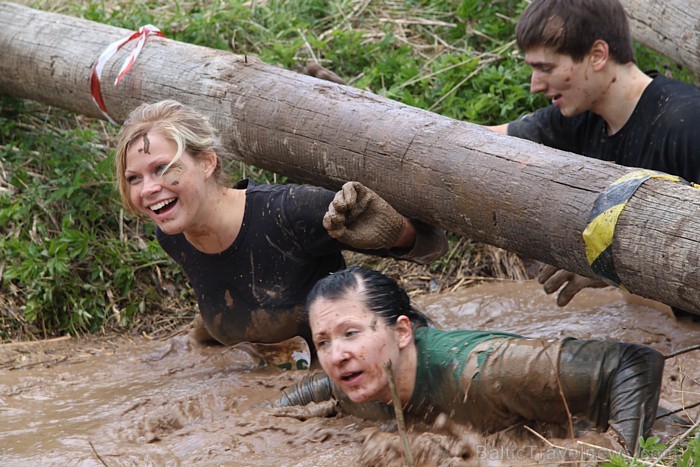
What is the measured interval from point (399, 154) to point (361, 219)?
0.39 meters

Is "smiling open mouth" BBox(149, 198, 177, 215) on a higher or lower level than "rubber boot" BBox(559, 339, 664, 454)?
higher

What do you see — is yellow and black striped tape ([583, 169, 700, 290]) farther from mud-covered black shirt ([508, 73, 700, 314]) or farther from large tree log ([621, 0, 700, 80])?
large tree log ([621, 0, 700, 80])

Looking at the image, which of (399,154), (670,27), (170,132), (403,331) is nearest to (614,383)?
(403,331)

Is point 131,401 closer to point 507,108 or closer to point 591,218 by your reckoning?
point 591,218

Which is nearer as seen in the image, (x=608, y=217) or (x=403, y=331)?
(x=608, y=217)

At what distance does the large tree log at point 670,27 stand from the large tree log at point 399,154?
2119 millimetres

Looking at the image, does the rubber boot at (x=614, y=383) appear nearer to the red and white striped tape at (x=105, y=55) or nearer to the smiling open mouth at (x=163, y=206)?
the smiling open mouth at (x=163, y=206)

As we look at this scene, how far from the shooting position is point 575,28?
4.48 m

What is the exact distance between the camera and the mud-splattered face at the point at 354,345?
3373 millimetres

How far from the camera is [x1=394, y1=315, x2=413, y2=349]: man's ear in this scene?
3.55 meters

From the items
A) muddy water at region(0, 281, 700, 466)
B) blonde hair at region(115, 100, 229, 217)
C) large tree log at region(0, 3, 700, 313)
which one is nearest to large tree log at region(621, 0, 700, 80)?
muddy water at region(0, 281, 700, 466)

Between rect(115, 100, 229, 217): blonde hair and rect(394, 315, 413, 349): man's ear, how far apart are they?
120 centimetres

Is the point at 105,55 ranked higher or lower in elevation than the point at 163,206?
higher

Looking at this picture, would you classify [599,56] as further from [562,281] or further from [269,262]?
[269,262]
